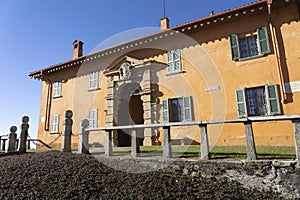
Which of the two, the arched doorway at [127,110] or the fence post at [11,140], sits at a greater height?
the arched doorway at [127,110]

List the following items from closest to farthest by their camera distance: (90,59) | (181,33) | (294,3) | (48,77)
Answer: (294,3) < (181,33) < (90,59) < (48,77)

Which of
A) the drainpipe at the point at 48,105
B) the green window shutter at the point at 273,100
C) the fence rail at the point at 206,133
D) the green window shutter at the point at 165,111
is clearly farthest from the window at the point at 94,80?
the green window shutter at the point at 273,100

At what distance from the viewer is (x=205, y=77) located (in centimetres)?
1108

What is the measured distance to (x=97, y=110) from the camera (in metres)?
14.2

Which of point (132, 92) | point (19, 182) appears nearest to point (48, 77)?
point (132, 92)

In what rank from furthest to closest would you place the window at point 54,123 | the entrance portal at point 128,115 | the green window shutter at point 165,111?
the window at point 54,123
the entrance portal at point 128,115
the green window shutter at point 165,111

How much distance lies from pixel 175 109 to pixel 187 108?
82 cm

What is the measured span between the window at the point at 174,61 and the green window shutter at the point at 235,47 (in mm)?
2688

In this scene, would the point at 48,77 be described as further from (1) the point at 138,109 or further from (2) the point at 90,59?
(1) the point at 138,109

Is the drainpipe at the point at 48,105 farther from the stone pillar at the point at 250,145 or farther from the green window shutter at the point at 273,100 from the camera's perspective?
the stone pillar at the point at 250,145

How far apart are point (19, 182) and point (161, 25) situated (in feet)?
37.1

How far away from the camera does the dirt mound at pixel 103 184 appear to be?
4512 millimetres

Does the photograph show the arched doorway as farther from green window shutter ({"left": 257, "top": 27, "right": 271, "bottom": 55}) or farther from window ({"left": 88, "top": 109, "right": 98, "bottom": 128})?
green window shutter ({"left": 257, "top": 27, "right": 271, "bottom": 55})

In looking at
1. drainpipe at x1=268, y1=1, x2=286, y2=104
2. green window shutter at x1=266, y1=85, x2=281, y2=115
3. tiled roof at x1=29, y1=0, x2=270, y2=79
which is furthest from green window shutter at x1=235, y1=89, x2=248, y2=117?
tiled roof at x1=29, y1=0, x2=270, y2=79
